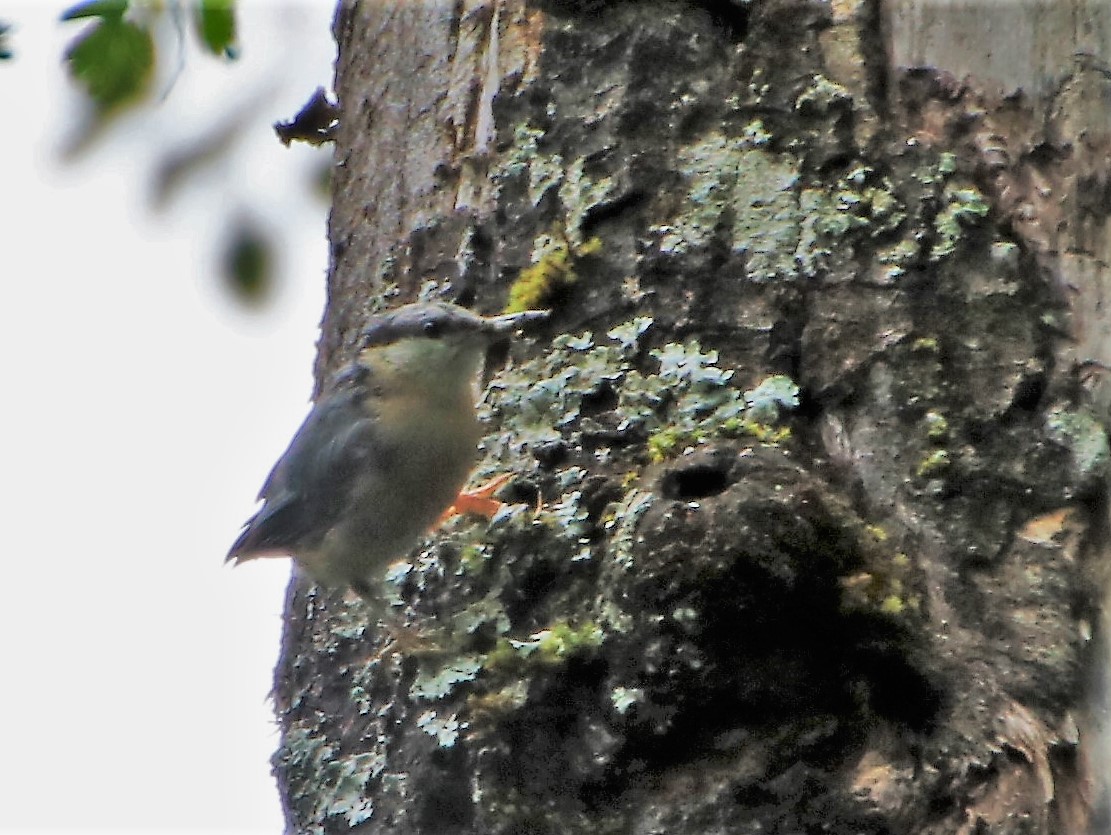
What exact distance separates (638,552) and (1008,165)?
899 millimetres

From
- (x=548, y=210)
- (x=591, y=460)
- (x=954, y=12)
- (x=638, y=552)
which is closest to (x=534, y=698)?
(x=638, y=552)

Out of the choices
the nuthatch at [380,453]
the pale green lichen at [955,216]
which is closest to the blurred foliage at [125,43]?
the nuthatch at [380,453]

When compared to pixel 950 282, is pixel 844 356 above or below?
below

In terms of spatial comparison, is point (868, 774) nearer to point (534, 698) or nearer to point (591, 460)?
point (534, 698)

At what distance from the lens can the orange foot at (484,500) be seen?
2.15 meters

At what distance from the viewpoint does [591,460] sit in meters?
2.08

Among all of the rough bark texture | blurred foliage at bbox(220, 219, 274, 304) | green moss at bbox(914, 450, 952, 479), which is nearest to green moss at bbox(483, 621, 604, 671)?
the rough bark texture

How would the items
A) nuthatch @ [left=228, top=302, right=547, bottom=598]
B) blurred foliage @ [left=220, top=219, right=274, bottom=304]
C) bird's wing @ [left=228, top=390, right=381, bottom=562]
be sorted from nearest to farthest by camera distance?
nuthatch @ [left=228, top=302, right=547, bottom=598] < bird's wing @ [left=228, top=390, right=381, bottom=562] < blurred foliage @ [left=220, top=219, right=274, bottom=304]

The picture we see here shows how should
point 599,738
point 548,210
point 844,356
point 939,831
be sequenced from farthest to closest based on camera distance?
point 548,210 → point 844,356 → point 599,738 → point 939,831

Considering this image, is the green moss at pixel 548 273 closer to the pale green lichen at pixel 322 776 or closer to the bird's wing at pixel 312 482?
the bird's wing at pixel 312 482

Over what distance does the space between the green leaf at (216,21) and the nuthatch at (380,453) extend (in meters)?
0.62

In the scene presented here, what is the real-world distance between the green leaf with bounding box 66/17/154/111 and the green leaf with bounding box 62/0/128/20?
0.02 metres

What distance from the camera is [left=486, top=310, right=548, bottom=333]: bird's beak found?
2.22m

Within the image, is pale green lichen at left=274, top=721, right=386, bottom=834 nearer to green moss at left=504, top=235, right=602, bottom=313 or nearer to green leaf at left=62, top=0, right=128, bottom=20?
green moss at left=504, top=235, right=602, bottom=313
